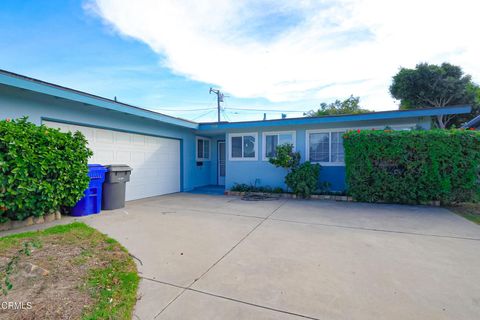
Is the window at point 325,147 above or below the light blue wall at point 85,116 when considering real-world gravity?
below

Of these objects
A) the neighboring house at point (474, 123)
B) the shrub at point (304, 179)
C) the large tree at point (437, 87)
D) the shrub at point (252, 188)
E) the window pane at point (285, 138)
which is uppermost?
the large tree at point (437, 87)

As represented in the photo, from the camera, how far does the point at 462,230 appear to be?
4.40m

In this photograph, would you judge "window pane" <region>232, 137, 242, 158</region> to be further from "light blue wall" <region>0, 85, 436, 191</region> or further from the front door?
the front door

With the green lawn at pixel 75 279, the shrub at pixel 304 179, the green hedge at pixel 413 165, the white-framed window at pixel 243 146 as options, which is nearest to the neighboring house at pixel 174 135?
the white-framed window at pixel 243 146

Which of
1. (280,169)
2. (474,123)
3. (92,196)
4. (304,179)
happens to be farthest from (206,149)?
(474,123)

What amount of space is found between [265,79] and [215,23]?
592cm

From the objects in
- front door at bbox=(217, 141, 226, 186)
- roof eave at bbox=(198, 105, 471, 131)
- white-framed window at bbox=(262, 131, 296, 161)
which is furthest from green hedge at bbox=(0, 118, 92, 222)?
front door at bbox=(217, 141, 226, 186)

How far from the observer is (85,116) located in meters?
6.35

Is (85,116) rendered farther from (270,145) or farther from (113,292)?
(270,145)

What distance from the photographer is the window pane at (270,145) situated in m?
9.16

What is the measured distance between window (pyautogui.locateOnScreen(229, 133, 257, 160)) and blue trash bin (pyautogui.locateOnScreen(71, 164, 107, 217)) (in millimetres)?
5142

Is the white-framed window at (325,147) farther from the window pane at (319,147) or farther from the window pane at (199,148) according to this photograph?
the window pane at (199,148)

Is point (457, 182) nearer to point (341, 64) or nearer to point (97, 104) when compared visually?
point (341, 64)

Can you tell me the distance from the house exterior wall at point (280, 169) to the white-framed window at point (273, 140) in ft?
0.40
